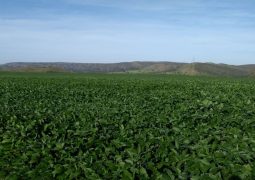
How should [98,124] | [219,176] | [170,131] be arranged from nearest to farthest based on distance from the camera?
[219,176]
[170,131]
[98,124]

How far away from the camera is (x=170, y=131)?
27.8 feet

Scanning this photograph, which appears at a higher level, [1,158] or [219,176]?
[219,176]

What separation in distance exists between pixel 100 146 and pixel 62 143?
0.60 metres

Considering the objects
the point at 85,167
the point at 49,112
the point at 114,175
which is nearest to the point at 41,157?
the point at 85,167

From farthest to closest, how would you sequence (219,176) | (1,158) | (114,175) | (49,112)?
(49,112), (1,158), (114,175), (219,176)

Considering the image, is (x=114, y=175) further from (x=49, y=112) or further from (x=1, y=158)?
(x=49, y=112)

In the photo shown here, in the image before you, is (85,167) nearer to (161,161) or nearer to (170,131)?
(161,161)

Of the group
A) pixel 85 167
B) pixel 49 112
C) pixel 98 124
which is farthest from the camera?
pixel 49 112

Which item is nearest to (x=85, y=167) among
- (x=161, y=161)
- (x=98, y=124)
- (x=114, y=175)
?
(x=114, y=175)

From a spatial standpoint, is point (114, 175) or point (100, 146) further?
point (100, 146)

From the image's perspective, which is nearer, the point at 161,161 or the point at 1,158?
the point at 161,161

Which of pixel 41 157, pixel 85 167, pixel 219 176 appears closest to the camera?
pixel 219 176

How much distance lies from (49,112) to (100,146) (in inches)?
192

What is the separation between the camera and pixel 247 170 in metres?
5.12
